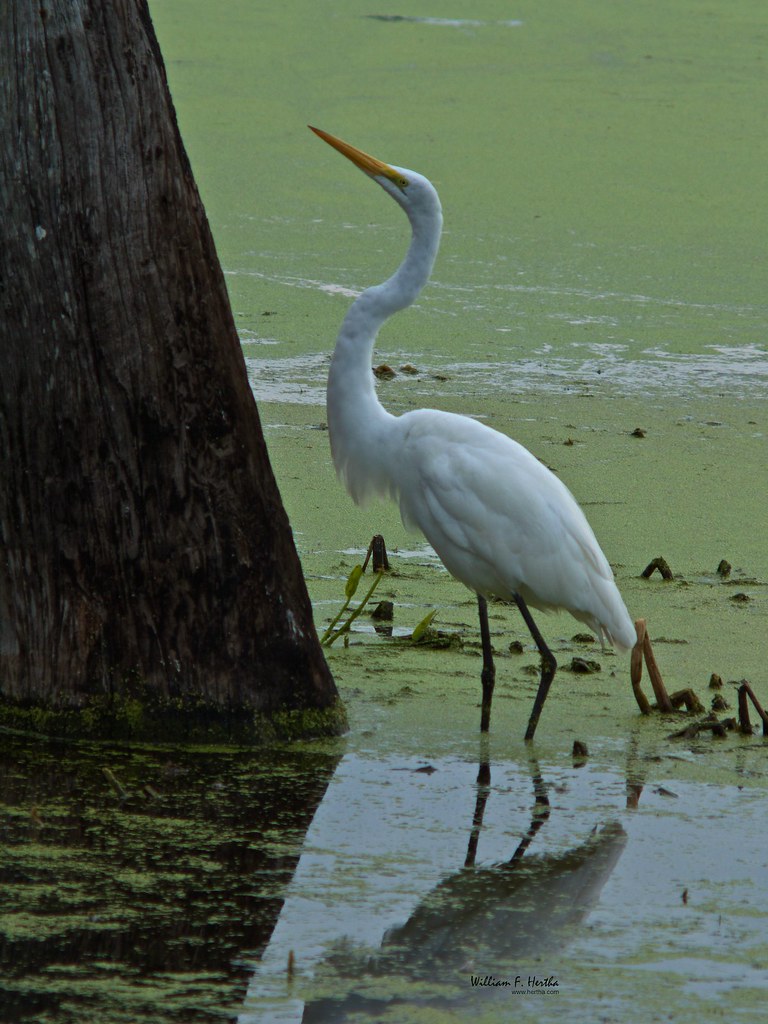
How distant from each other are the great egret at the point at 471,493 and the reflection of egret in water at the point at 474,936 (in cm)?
65

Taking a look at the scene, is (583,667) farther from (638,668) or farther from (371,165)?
(371,165)

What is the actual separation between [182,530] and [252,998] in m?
1.10

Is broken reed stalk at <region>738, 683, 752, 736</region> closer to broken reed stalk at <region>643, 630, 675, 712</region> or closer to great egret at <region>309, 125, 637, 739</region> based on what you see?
broken reed stalk at <region>643, 630, 675, 712</region>

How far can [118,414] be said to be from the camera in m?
2.80

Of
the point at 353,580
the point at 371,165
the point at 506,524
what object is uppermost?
the point at 371,165

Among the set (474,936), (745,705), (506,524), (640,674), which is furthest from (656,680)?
(474,936)

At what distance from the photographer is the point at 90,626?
2867 millimetres

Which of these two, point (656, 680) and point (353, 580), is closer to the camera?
point (656, 680)

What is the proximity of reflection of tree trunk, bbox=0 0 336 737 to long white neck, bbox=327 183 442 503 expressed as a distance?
58 cm

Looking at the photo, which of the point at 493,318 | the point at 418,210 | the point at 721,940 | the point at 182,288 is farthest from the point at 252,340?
the point at 721,940

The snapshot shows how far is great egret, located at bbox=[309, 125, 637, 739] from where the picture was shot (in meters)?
3.32

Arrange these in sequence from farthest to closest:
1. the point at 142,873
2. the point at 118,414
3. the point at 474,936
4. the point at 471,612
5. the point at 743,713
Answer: the point at 471,612 < the point at 743,713 < the point at 118,414 < the point at 142,873 < the point at 474,936

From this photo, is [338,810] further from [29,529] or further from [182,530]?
[29,529]

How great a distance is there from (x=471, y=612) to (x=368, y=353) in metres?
0.91
